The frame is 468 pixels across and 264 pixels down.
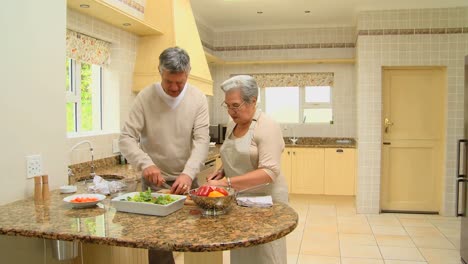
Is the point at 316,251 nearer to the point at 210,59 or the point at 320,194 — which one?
the point at 320,194

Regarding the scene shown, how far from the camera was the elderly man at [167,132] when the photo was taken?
2197 millimetres

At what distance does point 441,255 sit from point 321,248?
43.0 inches

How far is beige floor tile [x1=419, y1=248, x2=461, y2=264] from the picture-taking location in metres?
3.63

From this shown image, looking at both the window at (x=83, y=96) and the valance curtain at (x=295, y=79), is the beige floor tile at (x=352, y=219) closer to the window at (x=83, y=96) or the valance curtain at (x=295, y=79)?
the valance curtain at (x=295, y=79)

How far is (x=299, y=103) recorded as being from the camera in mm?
6676

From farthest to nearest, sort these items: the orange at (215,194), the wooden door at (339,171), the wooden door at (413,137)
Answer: the wooden door at (339,171) < the wooden door at (413,137) < the orange at (215,194)

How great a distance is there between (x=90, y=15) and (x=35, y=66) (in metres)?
1.51

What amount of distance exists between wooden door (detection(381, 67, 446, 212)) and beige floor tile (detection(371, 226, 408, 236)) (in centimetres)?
83

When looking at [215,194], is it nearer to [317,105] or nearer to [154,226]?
[154,226]

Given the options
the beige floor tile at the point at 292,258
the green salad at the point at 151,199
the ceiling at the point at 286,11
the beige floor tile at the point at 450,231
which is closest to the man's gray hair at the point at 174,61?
the green salad at the point at 151,199

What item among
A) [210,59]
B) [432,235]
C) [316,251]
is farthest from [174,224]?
[210,59]

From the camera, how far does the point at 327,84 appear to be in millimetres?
6496

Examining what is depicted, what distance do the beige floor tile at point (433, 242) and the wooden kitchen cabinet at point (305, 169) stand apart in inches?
72.9

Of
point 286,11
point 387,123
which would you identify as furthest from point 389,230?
point 286,11
